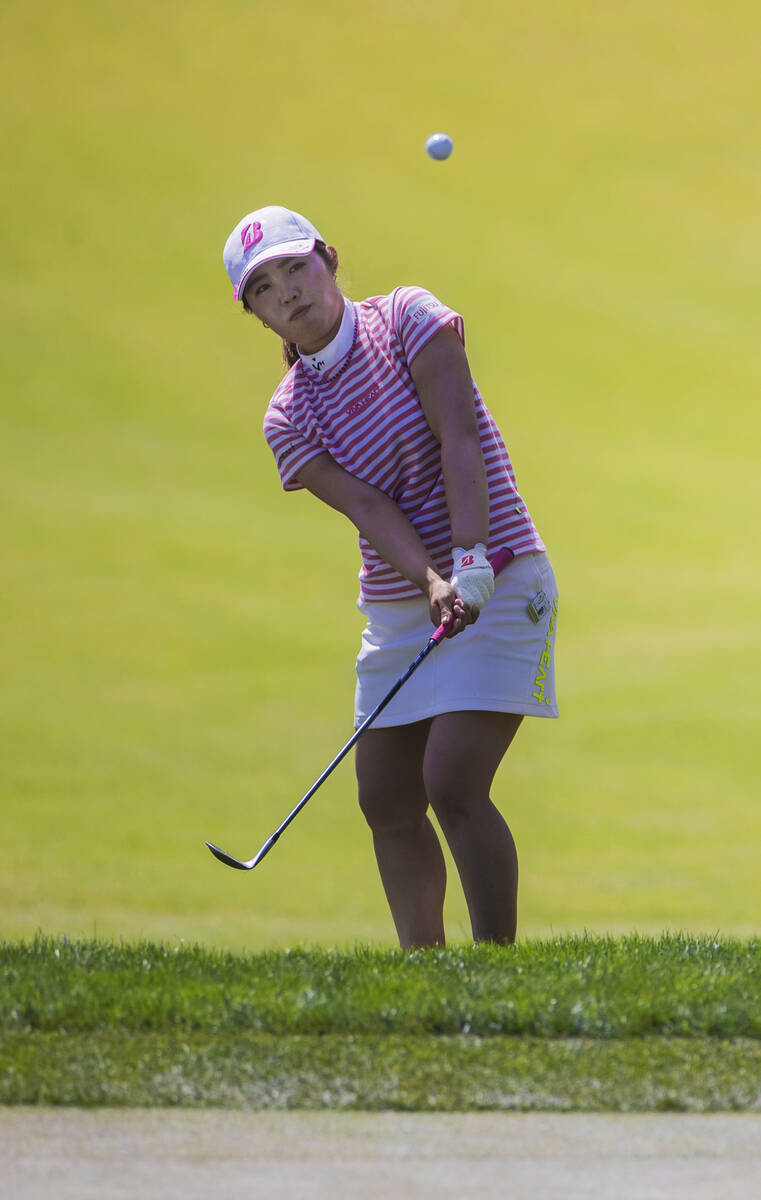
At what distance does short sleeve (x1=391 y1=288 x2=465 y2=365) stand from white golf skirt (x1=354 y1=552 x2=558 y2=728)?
1.44 ft

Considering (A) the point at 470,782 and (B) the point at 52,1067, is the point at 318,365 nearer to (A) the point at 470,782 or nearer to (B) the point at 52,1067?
(A) the point at 470,782

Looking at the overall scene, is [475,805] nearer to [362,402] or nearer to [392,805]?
[392,805]

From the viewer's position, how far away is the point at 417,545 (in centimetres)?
271

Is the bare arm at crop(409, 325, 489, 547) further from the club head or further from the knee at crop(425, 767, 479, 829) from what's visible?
the club head

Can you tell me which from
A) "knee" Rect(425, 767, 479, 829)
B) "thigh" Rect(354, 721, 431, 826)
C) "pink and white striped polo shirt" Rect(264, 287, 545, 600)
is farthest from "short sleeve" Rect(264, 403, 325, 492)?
"knee" Rect(425, 767, 479, 829)

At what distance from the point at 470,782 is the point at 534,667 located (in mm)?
252

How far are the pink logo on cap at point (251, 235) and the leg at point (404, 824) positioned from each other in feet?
3.13

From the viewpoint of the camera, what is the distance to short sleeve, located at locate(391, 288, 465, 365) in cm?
279

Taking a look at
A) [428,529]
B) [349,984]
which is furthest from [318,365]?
[349,984]

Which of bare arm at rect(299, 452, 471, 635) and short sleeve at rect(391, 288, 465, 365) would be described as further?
short sleeve at rect(391, 288, 465, 365)

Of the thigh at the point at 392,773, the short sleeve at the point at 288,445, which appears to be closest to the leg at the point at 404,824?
the thigh at the point at 392,773

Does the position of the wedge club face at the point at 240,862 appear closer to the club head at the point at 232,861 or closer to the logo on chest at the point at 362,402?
the club head at the point at 232,861

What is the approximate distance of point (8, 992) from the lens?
2.24 m

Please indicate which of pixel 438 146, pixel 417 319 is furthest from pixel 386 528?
pixel 438 146
